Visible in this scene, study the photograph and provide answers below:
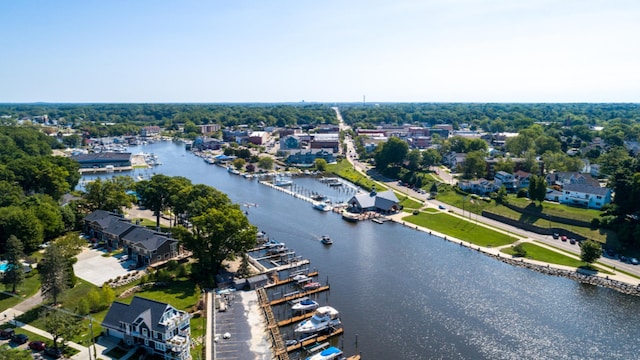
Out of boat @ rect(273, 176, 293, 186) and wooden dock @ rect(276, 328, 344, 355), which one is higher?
boat @ rect(273, 176, 293, 186)

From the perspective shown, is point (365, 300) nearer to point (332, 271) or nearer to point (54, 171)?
point (332, 271)

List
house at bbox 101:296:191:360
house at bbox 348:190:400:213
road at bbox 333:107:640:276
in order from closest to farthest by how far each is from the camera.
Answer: house at bbox 101:296:191:360, road at bbox 333:107:640:276, house at bbox 348:190:400:213

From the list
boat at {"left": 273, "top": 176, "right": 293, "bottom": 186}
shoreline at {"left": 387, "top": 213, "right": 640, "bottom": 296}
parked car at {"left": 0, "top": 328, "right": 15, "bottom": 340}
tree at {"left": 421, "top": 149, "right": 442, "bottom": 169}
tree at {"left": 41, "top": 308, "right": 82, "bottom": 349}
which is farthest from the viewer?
tree at {"left": 421, "top": 149, "right": 442, "bottom": 169}

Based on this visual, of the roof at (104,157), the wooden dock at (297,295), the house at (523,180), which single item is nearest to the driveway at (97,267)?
the wooden dock at (297,295)

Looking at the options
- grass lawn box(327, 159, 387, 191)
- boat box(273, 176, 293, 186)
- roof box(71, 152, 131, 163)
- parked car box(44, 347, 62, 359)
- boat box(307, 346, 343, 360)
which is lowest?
boat box(307, 346, 343, 360)

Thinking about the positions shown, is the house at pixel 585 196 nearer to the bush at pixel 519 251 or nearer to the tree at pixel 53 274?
the bush at pixel 519 251

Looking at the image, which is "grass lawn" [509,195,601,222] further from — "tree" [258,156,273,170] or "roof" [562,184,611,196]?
"tree" [258,156,273,170]

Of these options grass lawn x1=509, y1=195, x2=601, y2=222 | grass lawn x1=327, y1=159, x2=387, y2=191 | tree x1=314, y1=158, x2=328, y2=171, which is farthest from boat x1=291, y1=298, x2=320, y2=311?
tree x1=314, y1=158, x2=328, y2=171
